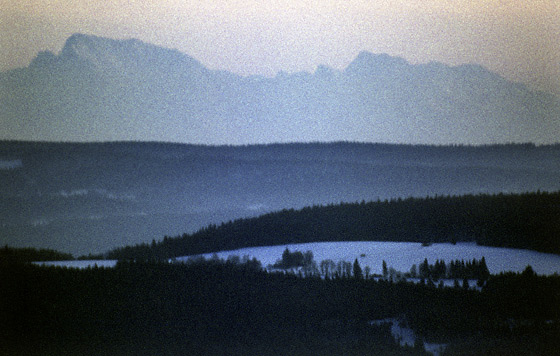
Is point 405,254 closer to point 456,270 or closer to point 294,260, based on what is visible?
point 456,270

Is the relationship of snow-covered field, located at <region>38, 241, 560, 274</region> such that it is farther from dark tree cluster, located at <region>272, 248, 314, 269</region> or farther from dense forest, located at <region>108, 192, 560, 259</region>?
dense forest, located at <region>108, 192, 560, 259</region>

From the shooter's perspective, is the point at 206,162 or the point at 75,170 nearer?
the point at 75,170

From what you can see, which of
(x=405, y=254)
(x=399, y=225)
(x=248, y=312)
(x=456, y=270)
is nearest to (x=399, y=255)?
(x=405, y=254)

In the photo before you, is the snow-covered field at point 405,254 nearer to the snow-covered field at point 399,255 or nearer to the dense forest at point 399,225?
the snow-covered field at point 399,255

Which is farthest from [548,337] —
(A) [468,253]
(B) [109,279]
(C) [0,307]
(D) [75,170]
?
(D) [75,170]

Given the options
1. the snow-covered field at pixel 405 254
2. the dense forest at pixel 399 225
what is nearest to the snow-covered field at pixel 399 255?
the snow-covered field at pixel 405 254

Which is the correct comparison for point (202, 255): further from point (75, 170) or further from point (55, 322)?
point (75, 170)
